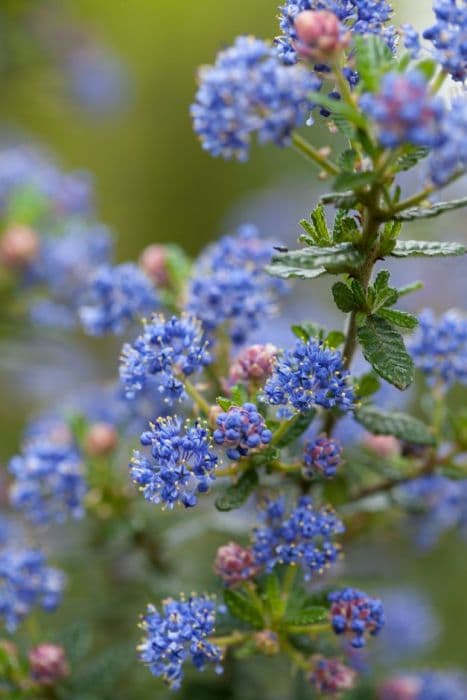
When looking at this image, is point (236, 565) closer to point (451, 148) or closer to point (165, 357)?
point (165, 357)

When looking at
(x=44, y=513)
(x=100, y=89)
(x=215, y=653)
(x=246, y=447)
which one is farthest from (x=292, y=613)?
(x=100, y=89)

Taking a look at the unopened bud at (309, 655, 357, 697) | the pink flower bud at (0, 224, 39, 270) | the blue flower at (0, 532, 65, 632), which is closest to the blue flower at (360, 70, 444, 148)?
the unopened bud at (309, 655, 357, 697)

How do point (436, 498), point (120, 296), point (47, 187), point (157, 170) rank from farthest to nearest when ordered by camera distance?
point (157, 170), point (47, 187), point (436, 498), point (120, 296)

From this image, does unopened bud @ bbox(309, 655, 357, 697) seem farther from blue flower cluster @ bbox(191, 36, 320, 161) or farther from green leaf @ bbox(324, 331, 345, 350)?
blue flower cluster @ bbox(191, 36, 320, 161)

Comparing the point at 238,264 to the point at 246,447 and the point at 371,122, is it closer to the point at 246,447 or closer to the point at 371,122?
the point at 246,447

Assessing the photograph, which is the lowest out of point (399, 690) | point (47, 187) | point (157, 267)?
point (399, 690)

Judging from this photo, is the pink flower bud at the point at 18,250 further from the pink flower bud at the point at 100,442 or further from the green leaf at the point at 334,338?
the green leaf at the point at 334,338

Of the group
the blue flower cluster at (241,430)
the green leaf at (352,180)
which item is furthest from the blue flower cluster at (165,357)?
the green leaf at (352,180)

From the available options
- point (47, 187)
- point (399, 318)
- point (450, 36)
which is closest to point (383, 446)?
point (399, 318)
